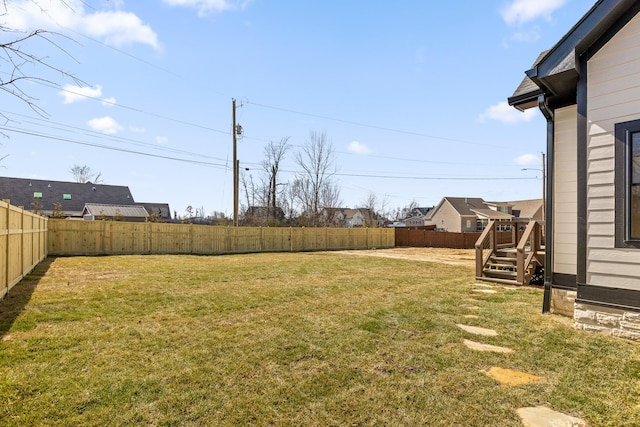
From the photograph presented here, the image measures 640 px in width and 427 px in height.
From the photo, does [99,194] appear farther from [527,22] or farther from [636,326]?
[636,326]

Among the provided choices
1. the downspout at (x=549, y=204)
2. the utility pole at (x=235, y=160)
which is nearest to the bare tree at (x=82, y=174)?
the utility pole at (x=235, y=160)

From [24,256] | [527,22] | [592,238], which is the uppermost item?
[527,22]

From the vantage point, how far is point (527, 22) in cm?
886

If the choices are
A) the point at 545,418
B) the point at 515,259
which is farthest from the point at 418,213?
the point at 545,418

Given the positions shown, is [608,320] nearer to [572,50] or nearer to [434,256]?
[572,50]

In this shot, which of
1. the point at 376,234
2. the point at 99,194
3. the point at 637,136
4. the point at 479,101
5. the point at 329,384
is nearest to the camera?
the point at 329,384

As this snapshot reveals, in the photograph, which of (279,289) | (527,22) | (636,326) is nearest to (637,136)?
(636,326)

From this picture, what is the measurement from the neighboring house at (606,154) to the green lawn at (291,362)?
0.45 metres

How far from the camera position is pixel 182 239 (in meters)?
14.5

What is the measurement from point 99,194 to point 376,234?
26316 millimetres

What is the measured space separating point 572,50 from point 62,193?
36742 millimetres

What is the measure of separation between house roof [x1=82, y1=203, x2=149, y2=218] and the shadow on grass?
23.1m

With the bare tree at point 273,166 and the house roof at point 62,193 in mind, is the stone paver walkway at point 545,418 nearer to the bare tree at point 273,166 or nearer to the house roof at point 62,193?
the bare tree at point 273,166

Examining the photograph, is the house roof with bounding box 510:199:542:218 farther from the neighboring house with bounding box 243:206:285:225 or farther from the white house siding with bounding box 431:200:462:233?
the neighboring house with bounding box 243:206:285:225
